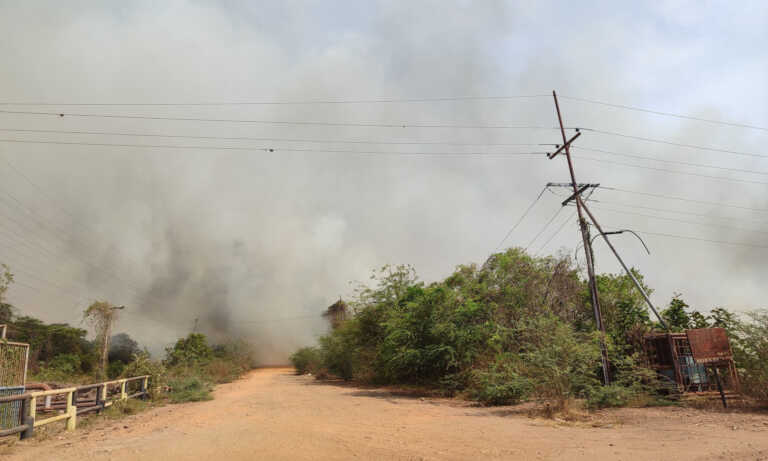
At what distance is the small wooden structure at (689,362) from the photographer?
1165cm

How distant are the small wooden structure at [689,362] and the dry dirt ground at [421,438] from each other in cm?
172

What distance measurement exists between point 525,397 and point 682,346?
5.44 meters

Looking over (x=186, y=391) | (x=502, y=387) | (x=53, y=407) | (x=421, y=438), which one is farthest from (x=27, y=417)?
(x=186, y=391)

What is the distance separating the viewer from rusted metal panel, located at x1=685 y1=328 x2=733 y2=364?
1148 centimetres

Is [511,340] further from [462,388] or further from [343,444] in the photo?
[343,444]

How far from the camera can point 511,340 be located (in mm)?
16625

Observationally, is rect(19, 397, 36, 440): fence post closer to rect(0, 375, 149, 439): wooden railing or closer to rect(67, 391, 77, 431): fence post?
rect(0, 375, 149, 439): wooden railing

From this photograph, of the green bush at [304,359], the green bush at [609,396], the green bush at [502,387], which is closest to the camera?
the green bush at [609,396]

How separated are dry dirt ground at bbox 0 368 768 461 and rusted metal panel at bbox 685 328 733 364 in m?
1.36

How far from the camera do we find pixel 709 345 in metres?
11.6

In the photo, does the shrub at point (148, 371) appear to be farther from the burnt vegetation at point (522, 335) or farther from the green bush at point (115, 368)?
the green bush at point (115, 368)

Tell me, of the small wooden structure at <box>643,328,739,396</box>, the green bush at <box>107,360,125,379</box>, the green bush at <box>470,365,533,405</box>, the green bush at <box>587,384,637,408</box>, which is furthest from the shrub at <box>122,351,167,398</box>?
the green bush at <box>107,360,125,379</box>

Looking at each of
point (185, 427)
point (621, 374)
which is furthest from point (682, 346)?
point (185, 427)

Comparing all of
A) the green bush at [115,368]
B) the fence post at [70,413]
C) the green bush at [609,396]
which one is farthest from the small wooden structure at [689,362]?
the green bush at [115,368]
